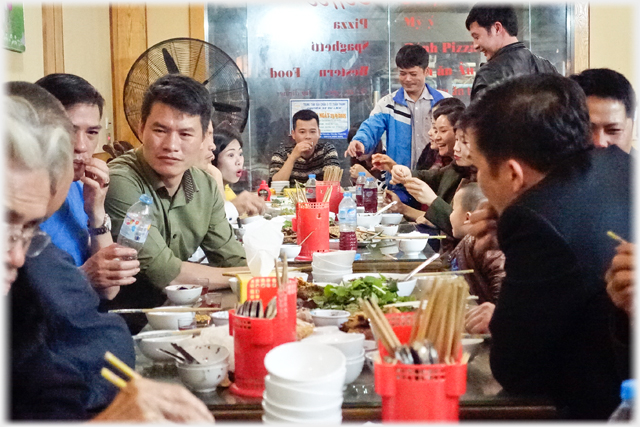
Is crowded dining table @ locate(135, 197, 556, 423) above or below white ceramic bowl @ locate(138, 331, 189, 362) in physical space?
below

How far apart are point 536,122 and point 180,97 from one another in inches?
61.0

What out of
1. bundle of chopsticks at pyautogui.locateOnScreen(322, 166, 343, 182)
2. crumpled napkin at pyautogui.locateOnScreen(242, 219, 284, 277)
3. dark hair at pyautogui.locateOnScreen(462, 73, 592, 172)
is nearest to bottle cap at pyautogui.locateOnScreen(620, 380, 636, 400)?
dark hair at pyautogui.locateOnScreen(462, 73, 592, 172)

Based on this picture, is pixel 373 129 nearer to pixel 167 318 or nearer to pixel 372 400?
pixel 167 318

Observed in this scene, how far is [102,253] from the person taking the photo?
2.04 meters

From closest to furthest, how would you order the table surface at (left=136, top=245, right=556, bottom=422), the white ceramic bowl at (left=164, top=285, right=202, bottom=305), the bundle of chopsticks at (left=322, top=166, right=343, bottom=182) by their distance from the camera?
the table surface at (left=136, top=245, right=556, bottom=422) < the white ceramic bowl at (left=164, top=285, right=202, bottom=305) < the bundle of chopsticks at (left=322, top=166, right=343, bottom=182)

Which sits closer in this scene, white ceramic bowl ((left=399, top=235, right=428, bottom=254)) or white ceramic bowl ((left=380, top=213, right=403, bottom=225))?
white ceramic bowl ((left=399, top=235, right=428, bottom=254))

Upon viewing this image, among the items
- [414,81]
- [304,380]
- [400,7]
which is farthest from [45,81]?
[400,7]

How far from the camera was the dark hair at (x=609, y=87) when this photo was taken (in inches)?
81.5

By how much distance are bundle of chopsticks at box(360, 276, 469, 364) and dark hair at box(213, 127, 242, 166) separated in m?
3.35

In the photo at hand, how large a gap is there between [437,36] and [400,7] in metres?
0.45

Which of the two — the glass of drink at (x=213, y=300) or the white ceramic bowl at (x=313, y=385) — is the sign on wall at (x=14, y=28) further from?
the white ceramic bowl at (x=313, y=385)

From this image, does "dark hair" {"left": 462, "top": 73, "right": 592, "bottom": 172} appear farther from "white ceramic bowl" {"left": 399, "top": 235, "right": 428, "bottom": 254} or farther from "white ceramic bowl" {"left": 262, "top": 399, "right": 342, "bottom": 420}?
"white ceramic bowl" {"left": 399, "top": 235, "right": 428, "bottom": 254}

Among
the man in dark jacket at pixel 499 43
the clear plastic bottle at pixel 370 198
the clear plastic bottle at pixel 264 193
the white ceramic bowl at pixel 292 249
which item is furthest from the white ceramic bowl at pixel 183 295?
the clear plastic bottle at pixel 264 193

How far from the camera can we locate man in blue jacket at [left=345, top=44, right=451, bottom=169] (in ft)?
18.6
